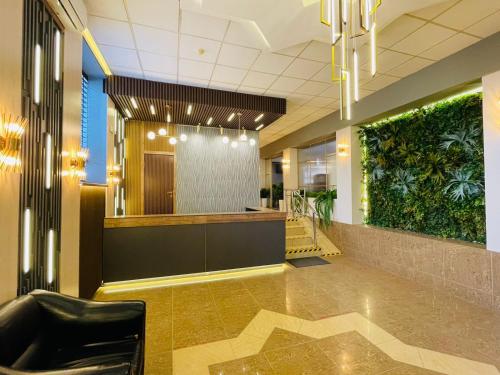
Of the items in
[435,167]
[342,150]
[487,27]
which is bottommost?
[435,167]

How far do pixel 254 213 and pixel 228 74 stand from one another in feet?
8.94

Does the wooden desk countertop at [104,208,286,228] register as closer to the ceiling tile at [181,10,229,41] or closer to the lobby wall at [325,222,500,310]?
the lobby wall at [325,222,500,310]

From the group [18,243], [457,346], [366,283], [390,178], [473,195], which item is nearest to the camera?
[18,243]

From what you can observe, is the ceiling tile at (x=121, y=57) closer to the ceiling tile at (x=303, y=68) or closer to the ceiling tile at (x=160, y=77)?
the ceiling tile at (x=160, y=77)

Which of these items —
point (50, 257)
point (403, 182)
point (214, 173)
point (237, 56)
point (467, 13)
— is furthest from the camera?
point (214, 173)

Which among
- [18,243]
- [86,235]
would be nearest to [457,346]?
[18,243]

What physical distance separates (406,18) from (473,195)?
2870mm

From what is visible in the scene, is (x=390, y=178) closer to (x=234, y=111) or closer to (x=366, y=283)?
(x=366, y=283)

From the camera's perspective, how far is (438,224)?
14.1 feet

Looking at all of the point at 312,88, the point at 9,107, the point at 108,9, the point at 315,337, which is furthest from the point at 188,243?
the point at 312,88

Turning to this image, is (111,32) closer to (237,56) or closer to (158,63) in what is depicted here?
(158,63)

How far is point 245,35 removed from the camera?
326 cm

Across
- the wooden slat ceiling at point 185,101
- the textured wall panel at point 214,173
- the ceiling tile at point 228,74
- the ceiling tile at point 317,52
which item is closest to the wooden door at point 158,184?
the textured wall panel at point 214,173

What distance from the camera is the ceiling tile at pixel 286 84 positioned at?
4.57 metres
